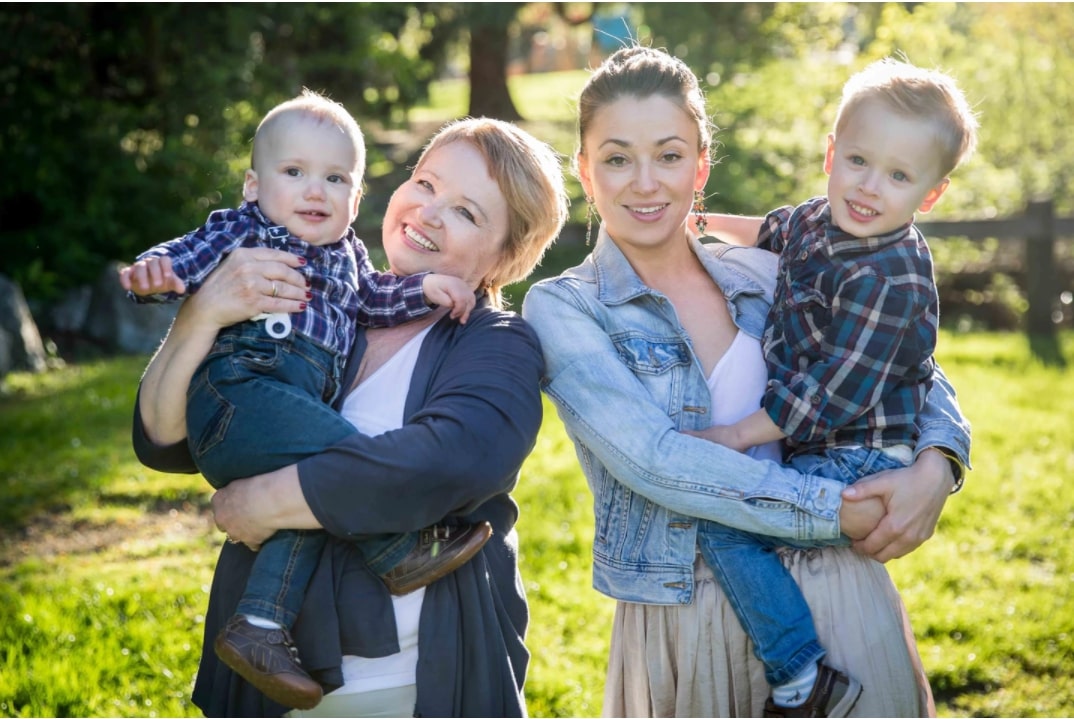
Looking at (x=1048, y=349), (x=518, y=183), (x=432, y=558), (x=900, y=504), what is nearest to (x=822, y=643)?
(x=900, y=504)

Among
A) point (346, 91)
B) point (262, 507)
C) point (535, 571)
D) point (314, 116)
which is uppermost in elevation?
point (346, 91)

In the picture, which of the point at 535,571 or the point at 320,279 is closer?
the point at 320,279

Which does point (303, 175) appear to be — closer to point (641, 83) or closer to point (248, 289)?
point (248, 289)

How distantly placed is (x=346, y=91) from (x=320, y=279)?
1073cm

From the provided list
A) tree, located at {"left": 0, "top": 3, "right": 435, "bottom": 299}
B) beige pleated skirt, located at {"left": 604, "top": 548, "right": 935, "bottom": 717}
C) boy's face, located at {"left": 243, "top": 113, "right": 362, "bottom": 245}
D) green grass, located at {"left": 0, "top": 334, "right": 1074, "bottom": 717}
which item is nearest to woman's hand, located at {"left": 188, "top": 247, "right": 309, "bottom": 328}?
boy's face, located at {"left": 243, "top": 113, "right": 362, "bottom": 245}

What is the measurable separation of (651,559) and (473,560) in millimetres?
437

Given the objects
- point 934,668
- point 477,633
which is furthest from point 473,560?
point 934,668

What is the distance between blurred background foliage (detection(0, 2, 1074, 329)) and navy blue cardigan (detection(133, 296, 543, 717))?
6696 millimetres

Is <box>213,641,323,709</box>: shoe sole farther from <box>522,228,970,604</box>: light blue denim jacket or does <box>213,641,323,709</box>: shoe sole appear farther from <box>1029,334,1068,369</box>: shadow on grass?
<box>1029,334,1068,369</box>: shadow on grass

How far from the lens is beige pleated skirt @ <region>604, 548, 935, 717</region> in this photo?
2.54 metres

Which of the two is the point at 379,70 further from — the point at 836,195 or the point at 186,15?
the point at 836,195

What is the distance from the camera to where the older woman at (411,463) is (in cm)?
218

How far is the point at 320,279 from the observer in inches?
97.3

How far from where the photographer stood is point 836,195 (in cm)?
258
